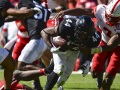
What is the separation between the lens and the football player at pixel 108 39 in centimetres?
802

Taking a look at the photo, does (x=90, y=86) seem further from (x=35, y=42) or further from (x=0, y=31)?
(x=0, y=31)

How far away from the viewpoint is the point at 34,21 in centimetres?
983

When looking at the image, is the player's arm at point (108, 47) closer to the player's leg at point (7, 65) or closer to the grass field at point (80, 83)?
the player's leg at point (7, 65)

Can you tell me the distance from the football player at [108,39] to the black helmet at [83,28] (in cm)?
23

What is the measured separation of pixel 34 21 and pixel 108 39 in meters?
1.53

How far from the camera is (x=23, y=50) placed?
9.64m

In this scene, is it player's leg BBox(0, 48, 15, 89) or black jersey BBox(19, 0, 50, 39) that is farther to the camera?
black jersey BBox(19, 0, 50, 39)

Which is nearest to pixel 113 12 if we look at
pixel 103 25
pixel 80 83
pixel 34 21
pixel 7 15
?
pixel 103 25

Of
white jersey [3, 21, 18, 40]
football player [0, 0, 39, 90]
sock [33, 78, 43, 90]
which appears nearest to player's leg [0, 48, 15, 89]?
football player [0, 0, 39, 90]

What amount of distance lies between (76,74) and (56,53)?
10.9 ft

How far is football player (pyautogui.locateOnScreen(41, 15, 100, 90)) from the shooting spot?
26.2ft

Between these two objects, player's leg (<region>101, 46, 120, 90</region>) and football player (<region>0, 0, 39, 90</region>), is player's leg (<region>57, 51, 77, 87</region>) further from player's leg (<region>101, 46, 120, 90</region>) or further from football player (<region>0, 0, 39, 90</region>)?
football player (<region>0, 0, 39, 90</region>)

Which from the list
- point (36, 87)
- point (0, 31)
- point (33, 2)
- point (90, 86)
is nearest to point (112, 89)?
point (90, 86)

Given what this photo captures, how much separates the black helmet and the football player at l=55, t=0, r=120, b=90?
23 centimetres
